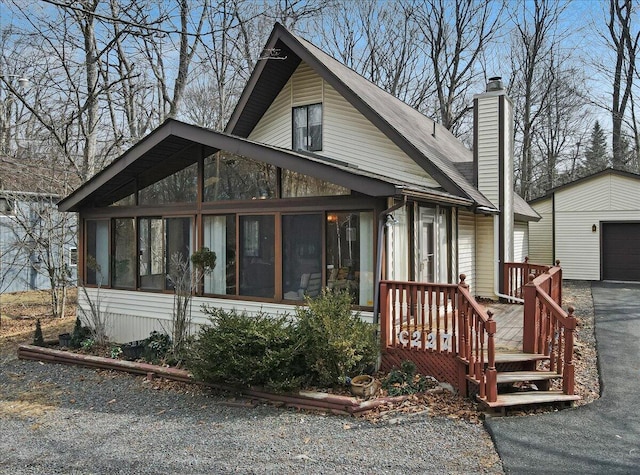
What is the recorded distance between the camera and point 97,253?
952 centimetres

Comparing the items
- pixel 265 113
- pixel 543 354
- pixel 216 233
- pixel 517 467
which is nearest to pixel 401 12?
pixel 265 113

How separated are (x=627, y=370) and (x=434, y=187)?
14.5ft

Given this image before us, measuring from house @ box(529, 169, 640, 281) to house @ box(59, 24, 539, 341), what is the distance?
23.4 feet

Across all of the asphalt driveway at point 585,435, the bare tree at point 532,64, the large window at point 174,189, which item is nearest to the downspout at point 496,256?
the asphalt driveway at point 585,435

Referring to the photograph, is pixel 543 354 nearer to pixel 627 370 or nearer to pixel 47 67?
pixel 627 370

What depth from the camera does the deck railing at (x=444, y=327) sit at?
5.45 meters

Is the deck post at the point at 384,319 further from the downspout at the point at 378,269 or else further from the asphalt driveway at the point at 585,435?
the asphalt driveway at the point at 585,435

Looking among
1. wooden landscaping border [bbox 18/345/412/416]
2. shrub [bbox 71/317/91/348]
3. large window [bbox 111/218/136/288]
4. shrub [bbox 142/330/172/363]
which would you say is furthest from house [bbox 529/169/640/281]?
shrub [bbox 71/317/91/348]

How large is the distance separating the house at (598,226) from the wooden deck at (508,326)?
8.39m

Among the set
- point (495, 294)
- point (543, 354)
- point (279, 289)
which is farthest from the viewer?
point (495, 294)

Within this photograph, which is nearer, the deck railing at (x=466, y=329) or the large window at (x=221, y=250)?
the deck railing at (x=466, y=329)

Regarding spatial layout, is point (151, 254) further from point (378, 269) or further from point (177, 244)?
point (378, 269)

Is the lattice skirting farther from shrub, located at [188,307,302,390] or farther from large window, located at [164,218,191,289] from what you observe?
large window, located at [164,218,191,289]

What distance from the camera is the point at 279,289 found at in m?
7.44
